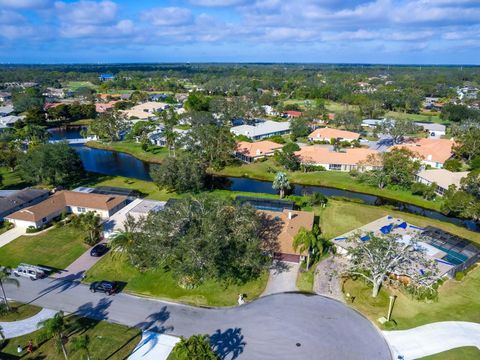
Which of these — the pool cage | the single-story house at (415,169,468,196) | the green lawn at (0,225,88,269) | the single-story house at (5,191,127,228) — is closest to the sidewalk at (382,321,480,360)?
the pool cage

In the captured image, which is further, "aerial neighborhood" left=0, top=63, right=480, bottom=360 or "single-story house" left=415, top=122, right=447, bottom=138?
"single-story house" left=415, top=122, right=447, bottom=138

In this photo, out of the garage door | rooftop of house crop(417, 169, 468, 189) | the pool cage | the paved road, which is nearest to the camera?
the paved road

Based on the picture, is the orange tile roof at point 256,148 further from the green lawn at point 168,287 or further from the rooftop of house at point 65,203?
the green lawn at point 168,287

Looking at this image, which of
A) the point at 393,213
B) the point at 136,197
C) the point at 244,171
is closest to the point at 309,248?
the point at 393,213

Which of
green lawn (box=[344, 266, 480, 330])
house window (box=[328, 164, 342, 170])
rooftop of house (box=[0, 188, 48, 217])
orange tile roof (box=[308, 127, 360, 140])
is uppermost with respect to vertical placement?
orange tile roof (box=[308, 127, 360, 140])

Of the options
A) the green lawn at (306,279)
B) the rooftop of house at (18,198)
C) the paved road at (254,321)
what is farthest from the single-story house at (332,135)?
the rooftop of house at (18,198)

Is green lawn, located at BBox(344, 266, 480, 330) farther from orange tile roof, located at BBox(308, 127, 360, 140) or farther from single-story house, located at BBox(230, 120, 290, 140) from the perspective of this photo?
single-story house, located at BBox(230, 120, 290, 140)
